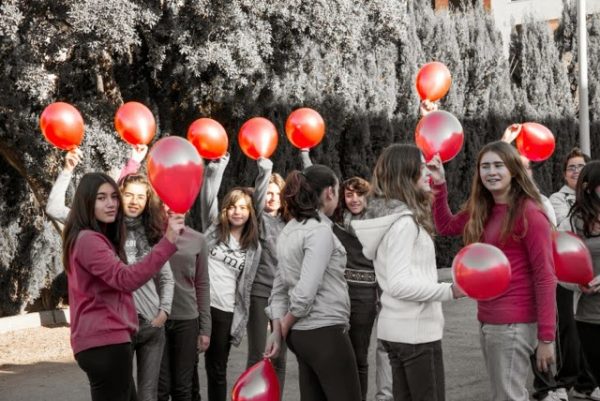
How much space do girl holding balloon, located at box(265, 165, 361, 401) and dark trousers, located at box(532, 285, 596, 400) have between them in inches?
106

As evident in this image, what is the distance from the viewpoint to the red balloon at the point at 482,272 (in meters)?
3.56

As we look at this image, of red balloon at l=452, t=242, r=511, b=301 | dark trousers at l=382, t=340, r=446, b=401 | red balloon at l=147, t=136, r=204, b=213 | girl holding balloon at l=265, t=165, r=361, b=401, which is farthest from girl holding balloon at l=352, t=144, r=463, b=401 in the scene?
red balloon at l=147, t=136, r=204, b=213

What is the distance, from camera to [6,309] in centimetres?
1098

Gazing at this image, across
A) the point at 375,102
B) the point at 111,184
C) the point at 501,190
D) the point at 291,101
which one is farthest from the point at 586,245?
the point at 375,102

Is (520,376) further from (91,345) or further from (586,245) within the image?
(91,345)

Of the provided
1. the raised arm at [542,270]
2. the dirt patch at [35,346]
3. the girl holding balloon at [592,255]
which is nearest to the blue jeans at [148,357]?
the raised arm at [542,270]

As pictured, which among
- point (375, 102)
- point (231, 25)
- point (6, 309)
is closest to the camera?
point (231, 25)

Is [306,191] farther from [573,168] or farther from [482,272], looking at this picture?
[573,168]

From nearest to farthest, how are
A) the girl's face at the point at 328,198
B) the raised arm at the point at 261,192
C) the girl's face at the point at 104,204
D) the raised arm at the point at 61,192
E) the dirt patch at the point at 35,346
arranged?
1. the girl's face at the point at 104,204
2. the girl's face at the point at 328,198
3. the raised arm at the point at 61,192
4. the raised arm at the point at 261,192
5. the dirt patch at the point at 35,346

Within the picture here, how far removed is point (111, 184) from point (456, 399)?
3.66 meters

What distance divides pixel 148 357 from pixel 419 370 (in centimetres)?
180

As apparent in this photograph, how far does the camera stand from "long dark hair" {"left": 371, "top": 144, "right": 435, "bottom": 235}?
3967mm

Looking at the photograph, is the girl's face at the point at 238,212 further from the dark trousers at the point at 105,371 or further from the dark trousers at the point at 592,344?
the dark trousers at the point at 592,344

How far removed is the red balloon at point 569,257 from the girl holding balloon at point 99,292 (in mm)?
2263
